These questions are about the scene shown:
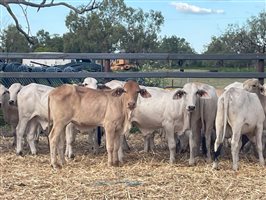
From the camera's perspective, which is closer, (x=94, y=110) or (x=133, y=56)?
(x=94, y=110)

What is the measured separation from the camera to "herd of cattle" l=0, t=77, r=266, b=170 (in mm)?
9453

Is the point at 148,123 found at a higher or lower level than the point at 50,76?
lower

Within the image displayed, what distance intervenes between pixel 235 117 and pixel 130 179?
7.22 feet

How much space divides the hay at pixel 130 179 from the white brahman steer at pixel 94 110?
1.52 feet

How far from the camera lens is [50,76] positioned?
11.9m

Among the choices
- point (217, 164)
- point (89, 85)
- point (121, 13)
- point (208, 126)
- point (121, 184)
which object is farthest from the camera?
point (121, 13)

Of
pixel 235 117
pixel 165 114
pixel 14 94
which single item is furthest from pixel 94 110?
pixel 235 117

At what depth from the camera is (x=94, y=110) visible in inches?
391

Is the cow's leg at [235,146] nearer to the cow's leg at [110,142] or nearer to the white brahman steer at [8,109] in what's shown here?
the cow's leg at [110,142]

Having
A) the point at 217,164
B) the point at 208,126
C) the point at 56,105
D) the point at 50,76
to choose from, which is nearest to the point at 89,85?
the point at 50,76

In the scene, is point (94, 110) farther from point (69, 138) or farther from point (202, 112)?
point (202, 112)

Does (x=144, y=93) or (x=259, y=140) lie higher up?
(x=144, y=93)

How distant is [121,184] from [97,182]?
0.40 m

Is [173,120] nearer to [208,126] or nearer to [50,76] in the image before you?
[208,126]
